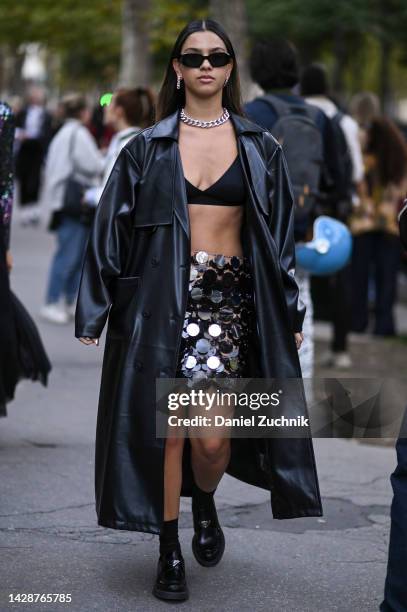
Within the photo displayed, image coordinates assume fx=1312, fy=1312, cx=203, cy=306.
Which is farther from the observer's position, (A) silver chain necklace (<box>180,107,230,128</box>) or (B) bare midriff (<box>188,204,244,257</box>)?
(A) silver chain necklace (<box>180,107,230,128</box>)

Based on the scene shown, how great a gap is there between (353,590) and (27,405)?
3446 millimetres

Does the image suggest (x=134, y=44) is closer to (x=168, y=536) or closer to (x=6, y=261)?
(x=6, y=261)

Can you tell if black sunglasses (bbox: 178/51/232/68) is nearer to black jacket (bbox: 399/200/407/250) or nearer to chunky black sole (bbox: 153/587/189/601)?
black jacket (bbox: 399/200/407/250)

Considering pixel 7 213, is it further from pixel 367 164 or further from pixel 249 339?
pixel 367 164

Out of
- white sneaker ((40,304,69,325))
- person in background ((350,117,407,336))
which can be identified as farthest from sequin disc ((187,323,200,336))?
white sneaker ((40,304,69,325))

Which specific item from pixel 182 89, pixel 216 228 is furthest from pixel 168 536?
pixel 182 89

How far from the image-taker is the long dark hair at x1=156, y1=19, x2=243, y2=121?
466 centimetres

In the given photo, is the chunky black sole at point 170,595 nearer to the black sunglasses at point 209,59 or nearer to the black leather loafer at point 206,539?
the black leather loafer at point 206,539


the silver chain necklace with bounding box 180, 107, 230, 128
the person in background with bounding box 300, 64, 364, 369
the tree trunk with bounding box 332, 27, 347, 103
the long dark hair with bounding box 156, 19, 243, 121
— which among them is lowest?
the tree trunk with bounding box 332, 27, 347, 103

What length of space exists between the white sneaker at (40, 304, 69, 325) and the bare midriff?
6.56 m

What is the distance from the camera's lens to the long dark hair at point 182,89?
15.3ft

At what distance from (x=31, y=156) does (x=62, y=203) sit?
9328mm

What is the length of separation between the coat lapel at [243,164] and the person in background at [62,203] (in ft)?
20.6

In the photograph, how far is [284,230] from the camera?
4.66 metres
